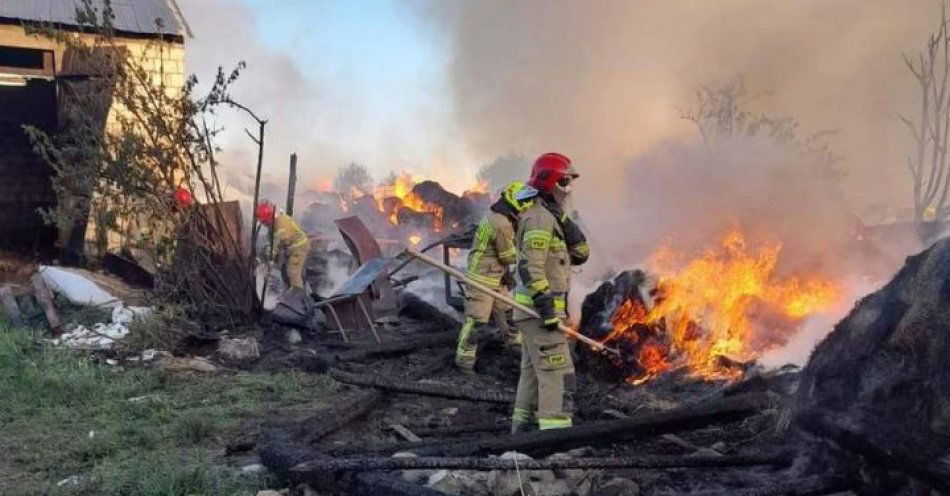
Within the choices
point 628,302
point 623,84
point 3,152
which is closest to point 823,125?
point 623,84

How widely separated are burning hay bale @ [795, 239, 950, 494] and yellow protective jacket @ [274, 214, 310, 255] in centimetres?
763

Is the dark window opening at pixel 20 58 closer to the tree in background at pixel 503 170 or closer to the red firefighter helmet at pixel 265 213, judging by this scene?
the red firefighter helmet at pixel 265 213

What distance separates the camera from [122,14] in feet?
38.3

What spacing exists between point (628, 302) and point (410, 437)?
326cm

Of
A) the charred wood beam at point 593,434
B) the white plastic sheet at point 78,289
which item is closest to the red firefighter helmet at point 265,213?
the white plastic sheet at point 78,289

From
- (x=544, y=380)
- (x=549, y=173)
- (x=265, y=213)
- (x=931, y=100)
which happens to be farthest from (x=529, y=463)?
(x=931, y=100)

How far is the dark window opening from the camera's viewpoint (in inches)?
522

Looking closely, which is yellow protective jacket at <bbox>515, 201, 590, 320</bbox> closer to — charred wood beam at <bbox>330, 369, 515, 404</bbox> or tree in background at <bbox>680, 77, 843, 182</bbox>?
charred wood beam at <bbox>330, 369, 515, 404</bbox>

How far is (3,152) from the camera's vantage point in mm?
14883

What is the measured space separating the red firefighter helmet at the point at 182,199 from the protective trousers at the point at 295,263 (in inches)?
63.6

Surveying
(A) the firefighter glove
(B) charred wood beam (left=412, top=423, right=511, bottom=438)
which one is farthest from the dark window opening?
(A) the firefighter glove

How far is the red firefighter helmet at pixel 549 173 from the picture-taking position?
549 cm

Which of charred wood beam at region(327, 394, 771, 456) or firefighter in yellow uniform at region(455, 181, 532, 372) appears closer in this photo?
charred wood beam at region(327, 394, 771, 456)

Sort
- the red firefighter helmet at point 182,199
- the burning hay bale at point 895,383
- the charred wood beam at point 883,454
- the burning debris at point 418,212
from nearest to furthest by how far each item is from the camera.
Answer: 1. the charred wood beam at point 883,454
2. the burning hay bale at point 895,383
3. the red firefighter helmet at point 182,199
4. the burning debris at point 418,212
